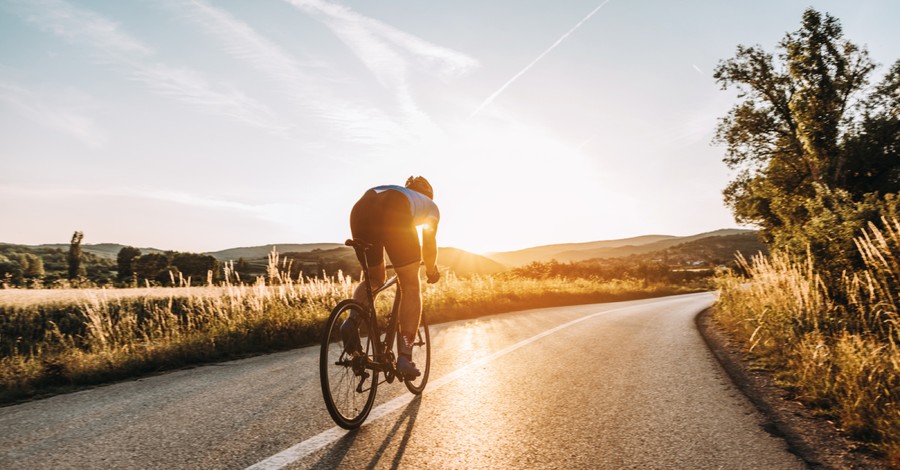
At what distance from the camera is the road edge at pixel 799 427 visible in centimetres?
299

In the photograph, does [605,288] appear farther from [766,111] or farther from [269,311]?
[269,311]

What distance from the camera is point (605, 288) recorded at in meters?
28.2

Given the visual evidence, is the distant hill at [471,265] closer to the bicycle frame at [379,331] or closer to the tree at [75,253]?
the bicycle frame at [379,331]

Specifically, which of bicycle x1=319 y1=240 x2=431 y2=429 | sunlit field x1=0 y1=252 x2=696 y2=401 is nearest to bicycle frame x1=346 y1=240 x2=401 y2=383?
bicycle x1=319 y1=240 x2=431 y2=429

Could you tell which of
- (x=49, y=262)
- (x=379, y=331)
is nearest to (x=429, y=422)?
(x=379, y=331)

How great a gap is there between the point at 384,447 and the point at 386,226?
5.16 ft

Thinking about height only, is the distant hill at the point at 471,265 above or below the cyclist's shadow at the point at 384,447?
above

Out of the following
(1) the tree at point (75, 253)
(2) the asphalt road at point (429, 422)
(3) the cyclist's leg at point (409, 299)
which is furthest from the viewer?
(1) the tree at point (75, 253)

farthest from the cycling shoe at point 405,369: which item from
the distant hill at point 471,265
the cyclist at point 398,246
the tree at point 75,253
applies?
the tree at point 75,253

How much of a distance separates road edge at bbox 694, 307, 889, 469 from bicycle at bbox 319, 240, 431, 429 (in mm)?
2714

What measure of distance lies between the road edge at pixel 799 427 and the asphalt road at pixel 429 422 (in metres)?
0.11

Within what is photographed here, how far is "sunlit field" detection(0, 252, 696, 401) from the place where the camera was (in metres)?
5.46

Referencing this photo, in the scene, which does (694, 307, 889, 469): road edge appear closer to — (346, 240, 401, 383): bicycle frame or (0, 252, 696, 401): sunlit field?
(346, 240, 401, 383): bicycle frame

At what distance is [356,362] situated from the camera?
359cm
